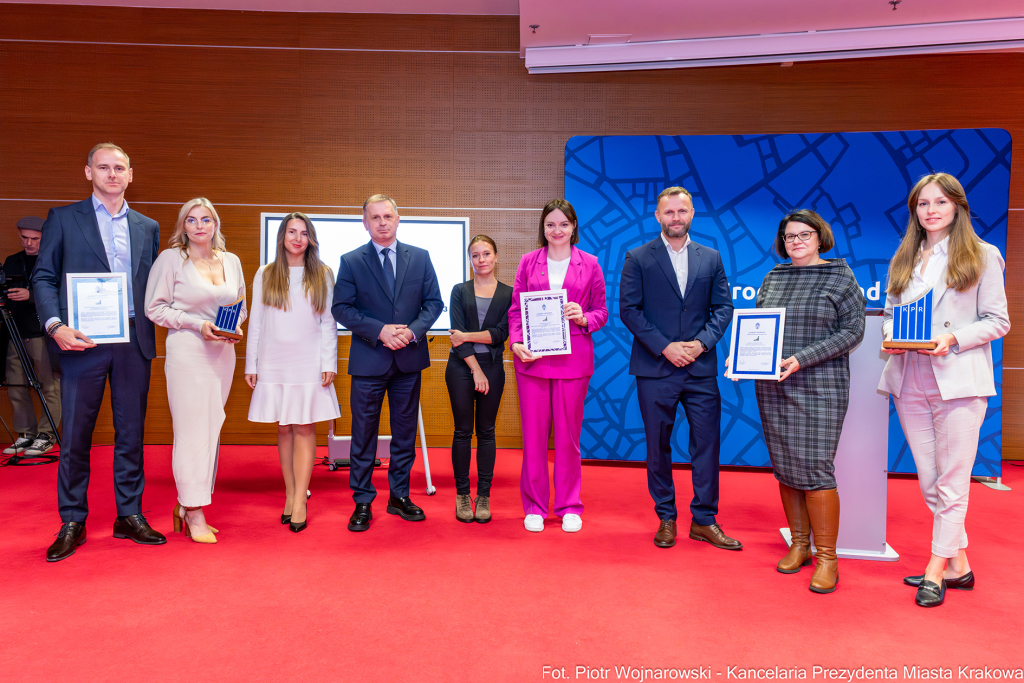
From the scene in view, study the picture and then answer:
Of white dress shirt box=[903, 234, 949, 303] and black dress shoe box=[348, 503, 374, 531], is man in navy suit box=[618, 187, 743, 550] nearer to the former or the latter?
white dress shirt box=[903, 234, 949, 303]

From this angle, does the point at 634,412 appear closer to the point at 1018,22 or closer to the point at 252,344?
the point at 252,344

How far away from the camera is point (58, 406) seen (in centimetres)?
506

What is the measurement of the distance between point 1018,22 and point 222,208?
253 inches

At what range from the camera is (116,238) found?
2.92 metres

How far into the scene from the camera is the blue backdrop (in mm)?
4516

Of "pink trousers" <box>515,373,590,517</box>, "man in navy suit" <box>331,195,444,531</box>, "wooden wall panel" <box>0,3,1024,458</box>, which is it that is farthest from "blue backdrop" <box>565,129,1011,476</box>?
"man in navy suit" <box>331,195,444,531</box>

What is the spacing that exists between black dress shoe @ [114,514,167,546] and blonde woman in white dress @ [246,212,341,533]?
63cm

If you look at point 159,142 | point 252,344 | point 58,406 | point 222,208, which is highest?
point 159,142

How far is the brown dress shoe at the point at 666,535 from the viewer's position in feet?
9.67

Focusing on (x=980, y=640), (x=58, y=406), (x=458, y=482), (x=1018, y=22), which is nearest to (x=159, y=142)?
(x=58, y=406)

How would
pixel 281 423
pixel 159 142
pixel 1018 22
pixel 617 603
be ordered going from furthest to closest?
pixel 159 142
pixel 1018 22
pixel 281 423
pixel 617 603

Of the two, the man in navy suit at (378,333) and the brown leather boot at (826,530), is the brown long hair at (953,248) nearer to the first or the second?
the brown leather boot at (826,530)

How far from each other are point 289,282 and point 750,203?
3.60 metres

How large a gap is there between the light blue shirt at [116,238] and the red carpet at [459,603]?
52.5 inches
